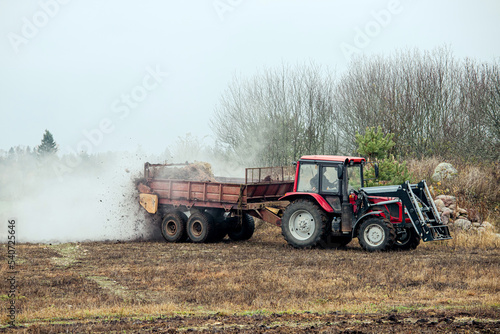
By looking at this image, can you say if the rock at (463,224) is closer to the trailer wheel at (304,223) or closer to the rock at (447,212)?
the rock at (447,212)

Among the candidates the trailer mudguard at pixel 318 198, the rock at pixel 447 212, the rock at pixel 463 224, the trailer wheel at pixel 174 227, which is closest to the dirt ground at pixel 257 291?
the trailer mudguard at pixel 318 198

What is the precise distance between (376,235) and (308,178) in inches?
93.4

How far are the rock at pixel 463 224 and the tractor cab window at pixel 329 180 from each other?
20.6 ft

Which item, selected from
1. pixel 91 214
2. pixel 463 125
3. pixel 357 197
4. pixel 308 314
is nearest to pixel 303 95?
pixel 463 125

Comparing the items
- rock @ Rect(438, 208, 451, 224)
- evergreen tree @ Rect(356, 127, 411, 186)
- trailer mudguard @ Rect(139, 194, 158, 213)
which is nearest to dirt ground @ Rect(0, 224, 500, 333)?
trailer mudguard @ Rect(139, 194, 158, 213)

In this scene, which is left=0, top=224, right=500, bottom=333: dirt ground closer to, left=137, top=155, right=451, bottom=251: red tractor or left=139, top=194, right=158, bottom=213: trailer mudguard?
left=137, top=155, right=451, bottom=251: red tractor

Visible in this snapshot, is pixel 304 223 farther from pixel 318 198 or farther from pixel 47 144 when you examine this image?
pixel 47 144

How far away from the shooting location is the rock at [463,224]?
61.7ft

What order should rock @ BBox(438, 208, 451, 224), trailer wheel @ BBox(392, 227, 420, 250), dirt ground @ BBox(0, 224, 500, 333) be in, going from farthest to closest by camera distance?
rock @ BBox(438, 208, 451, 224) → trailer wheel @ BBox(392, 227, 420, 250) → dirt ground @ BBox(0, 224, 500, 333)

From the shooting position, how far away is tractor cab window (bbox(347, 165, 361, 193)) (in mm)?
14812

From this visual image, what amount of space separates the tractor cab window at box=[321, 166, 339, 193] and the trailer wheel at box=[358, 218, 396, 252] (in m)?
1.25

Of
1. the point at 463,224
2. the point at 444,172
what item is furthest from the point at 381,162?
the point at 444,172

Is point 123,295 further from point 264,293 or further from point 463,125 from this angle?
point 463,125

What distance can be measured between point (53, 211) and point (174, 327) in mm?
14064
